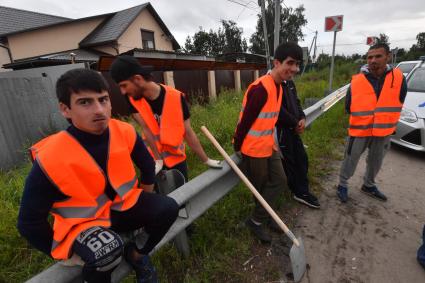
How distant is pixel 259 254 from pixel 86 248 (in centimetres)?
162

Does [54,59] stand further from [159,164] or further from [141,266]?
[141,266]

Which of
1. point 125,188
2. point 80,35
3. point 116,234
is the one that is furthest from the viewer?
point 80,35

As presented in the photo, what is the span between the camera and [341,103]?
8.34m

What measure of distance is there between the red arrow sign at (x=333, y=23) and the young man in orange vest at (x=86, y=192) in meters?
7.87

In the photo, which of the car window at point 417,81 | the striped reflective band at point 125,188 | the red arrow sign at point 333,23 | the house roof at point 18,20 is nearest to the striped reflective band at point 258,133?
the striped reflective band at point 125,188

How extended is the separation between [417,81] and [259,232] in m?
5.33

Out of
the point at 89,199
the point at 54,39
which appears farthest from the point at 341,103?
the point at 54,39

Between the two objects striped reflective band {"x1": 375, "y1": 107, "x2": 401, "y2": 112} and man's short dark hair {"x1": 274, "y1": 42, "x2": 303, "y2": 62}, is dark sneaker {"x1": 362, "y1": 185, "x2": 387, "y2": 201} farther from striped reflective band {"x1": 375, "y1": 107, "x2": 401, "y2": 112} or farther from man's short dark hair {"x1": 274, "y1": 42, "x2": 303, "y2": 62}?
man's short dark hair {"x1": 274, "y1": 42, "x2": 303, "y2": 62}

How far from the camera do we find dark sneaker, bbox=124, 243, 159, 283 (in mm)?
1474

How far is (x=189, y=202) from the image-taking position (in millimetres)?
1839

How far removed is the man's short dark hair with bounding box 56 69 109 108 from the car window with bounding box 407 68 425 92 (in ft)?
20.0

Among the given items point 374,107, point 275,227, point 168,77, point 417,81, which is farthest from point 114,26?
point 275,227

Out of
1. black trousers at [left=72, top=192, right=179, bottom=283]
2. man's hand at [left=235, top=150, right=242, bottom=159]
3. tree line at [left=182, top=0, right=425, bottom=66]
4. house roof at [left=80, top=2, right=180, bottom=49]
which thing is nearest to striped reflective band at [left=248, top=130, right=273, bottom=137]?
man's hand at [left=235, top=150, right=242, bottom=159]

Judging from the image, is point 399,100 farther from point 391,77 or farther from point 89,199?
point 89,199
